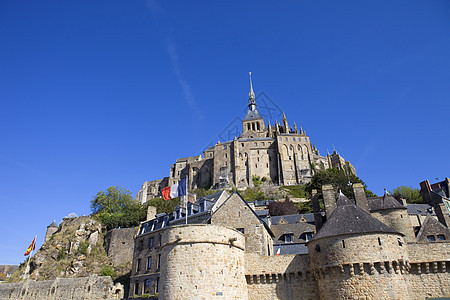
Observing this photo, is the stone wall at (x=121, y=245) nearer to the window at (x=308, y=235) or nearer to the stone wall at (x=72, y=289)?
the stone wall at (x=72, y=289)

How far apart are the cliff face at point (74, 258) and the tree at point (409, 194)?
4975 cm

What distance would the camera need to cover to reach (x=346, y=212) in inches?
848

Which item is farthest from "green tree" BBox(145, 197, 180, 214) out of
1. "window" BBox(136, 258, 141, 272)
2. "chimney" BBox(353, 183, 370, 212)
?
"chimney" BBox(353, 183, 370, 212)

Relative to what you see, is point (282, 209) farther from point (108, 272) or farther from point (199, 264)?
point (199, 264)

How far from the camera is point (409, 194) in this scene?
67.9 metres

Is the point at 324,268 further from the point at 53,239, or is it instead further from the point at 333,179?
the point at 333,179

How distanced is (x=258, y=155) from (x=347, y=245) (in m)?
77.9

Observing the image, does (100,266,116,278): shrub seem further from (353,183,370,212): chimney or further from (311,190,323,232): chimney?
(353,183,370,212): chimney

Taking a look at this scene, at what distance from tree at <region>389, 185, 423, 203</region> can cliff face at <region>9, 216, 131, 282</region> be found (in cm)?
4975

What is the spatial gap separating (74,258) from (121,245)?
6.26m

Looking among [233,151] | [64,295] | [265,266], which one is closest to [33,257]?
[64,295]

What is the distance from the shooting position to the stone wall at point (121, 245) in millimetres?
42884

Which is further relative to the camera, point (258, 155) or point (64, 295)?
point (258, 155)

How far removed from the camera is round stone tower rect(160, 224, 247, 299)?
18734 mm
